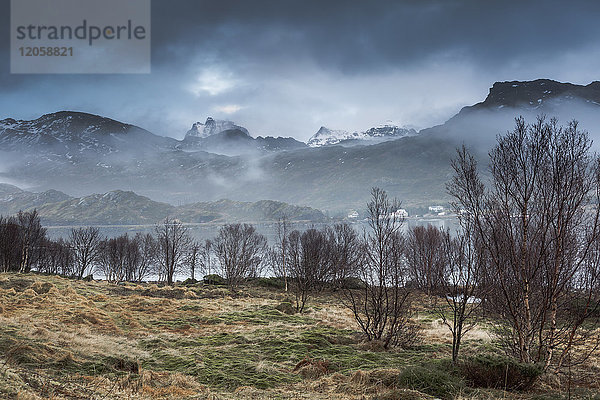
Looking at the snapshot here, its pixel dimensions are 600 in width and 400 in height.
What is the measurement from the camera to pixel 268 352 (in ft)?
48.5

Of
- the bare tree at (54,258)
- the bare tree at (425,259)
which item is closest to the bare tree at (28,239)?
the bare tree at (54,258)

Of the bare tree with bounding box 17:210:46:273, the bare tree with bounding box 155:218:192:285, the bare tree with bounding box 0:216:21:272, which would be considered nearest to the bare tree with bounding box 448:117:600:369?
the bare tree with bounding box 155:218:192:285

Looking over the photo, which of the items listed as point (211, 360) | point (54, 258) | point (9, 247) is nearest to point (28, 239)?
point (9, 247)

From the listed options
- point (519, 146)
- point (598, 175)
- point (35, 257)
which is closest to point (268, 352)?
point (519, 146)

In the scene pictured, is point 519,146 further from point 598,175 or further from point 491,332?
point 491,332

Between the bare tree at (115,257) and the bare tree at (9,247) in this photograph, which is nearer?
the bare tree at (9,247)

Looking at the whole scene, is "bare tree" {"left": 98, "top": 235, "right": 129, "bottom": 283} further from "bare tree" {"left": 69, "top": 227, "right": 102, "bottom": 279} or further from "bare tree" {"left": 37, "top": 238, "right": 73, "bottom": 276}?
"bare tree" {"left": 37, "top": 238, "right": 73, "bottom": 276}

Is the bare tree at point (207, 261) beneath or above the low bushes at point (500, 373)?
beneath

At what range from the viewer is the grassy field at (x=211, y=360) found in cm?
877

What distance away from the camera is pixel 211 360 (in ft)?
43.9

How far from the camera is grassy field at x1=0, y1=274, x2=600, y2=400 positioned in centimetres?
877

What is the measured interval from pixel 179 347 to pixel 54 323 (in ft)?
18.1

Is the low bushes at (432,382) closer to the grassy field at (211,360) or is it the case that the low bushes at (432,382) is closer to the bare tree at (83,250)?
the grassy field at (211,360)

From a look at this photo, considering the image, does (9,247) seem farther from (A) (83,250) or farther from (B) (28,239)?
(A) (83,250)
